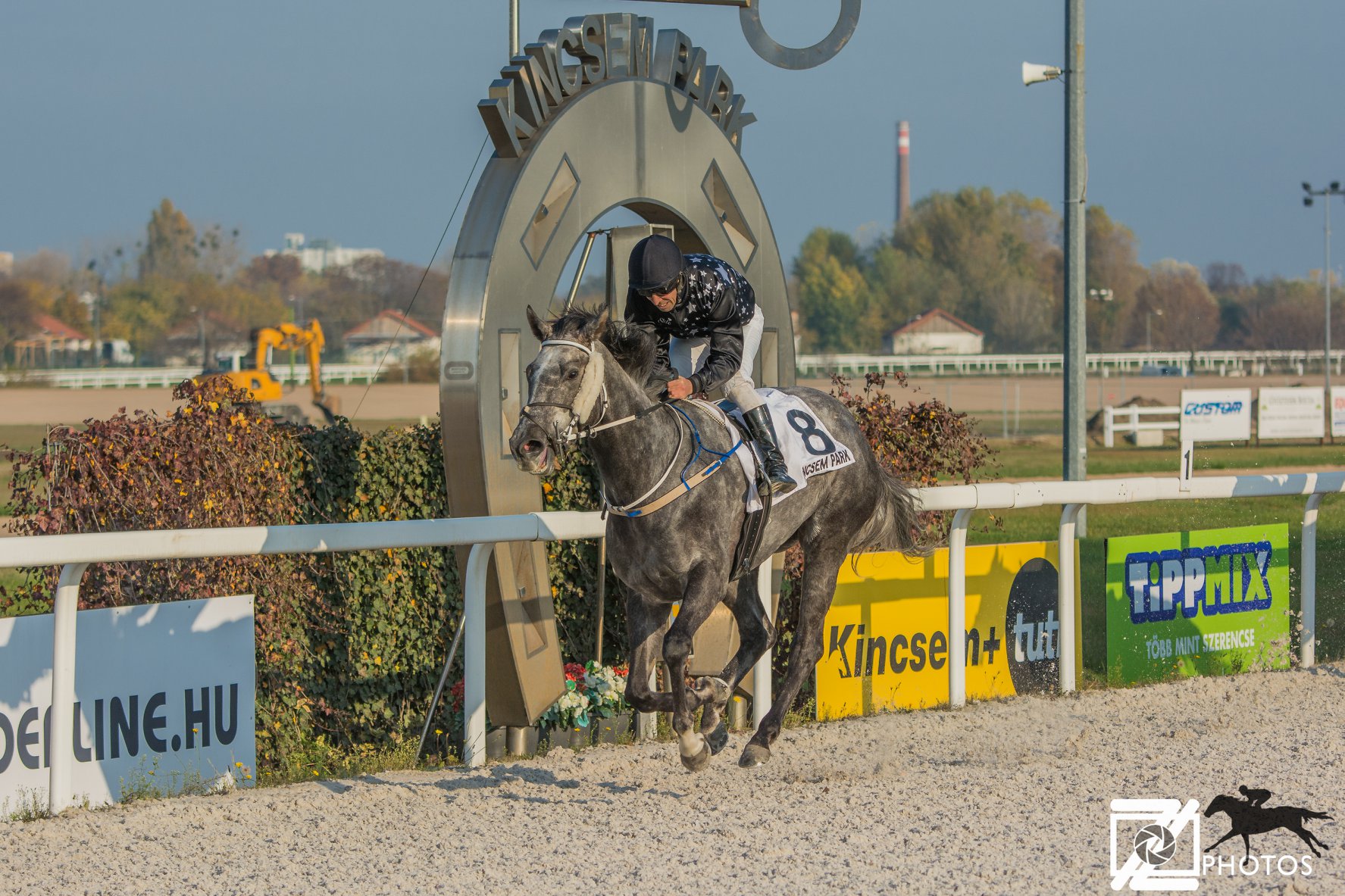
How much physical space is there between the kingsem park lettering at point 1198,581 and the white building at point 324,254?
55970mm

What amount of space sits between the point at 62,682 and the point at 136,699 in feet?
1.10

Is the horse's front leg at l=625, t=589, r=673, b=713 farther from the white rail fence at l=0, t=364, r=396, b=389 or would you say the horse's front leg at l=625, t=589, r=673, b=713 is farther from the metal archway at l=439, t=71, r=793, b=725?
the white rail fence at l=0, t=364, r=396, b=389

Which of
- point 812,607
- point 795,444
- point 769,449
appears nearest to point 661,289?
point 769,449

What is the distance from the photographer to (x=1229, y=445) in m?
24.6

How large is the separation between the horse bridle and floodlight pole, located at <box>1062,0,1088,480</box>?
668cm

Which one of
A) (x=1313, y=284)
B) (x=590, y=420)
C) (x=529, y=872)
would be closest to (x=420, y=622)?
(x=590, y=420)

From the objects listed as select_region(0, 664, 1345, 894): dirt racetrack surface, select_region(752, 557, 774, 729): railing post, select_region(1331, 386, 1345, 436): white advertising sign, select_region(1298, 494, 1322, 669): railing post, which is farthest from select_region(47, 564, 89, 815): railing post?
select_region(1331, 386, 1345, 436): white advertising sign

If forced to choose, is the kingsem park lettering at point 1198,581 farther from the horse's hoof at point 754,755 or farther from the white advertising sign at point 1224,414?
the white advertising sign at point 1224,414

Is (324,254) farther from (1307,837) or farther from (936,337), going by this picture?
(1307,837)

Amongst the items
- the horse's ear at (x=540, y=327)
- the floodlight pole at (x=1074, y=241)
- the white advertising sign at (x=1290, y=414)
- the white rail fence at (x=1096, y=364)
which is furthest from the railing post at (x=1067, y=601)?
the white rail fence at (x=1096, y=364)

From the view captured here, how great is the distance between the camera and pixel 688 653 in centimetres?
448

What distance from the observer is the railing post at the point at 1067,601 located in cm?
637

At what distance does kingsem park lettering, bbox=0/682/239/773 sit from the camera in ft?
13.8

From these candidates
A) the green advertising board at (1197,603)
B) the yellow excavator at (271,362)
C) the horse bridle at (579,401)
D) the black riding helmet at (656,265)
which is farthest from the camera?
the yellow excavator at (271,362)
